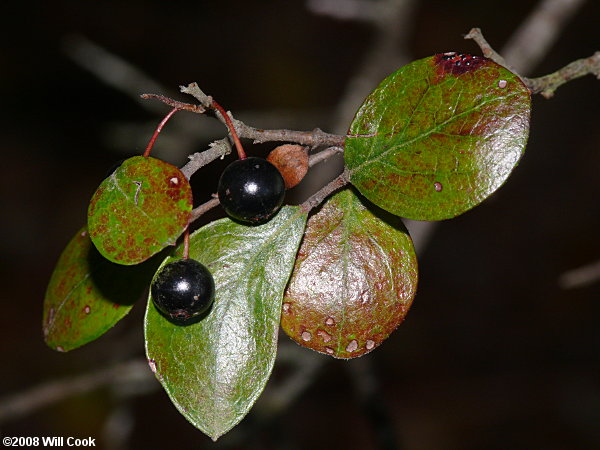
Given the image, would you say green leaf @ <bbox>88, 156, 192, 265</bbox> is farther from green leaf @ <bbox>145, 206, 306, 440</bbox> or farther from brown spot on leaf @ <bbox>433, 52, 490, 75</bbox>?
brown spot on leaf @ <bbox>433, 52, 490, 75</bbox>

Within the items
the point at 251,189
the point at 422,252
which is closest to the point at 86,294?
the point at 251,189

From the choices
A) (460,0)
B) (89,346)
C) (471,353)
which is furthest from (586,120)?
(89,346)

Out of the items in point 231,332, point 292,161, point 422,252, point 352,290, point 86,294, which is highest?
point 292,161

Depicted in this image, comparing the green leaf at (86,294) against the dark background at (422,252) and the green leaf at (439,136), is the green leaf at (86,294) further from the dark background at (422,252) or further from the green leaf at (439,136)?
the dark background at (422,252)

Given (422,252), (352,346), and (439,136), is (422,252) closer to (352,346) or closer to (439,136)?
(352,346)

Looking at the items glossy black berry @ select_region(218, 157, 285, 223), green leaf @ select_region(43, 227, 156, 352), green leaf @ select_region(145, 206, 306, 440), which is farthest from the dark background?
glossy black berry @ select_region(218, 157, 285, 223)

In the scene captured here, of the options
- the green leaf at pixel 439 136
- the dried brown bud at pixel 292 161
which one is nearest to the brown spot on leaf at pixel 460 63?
the green leaf at pixel 439 136

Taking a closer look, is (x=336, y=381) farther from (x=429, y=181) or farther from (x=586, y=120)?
(x=429, y=181)
